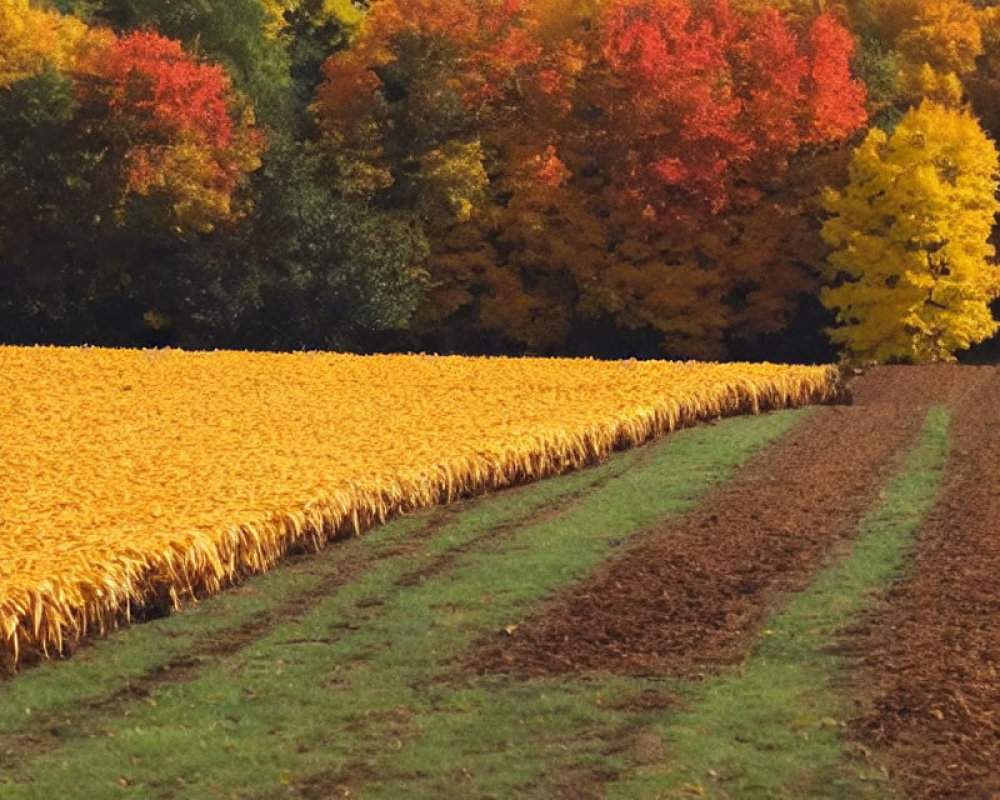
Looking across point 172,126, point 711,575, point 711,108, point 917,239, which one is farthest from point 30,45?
point 711,575

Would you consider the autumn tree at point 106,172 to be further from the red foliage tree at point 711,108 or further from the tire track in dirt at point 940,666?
the tire track in dirt at point 940,666

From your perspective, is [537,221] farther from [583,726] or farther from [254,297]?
[583,726]

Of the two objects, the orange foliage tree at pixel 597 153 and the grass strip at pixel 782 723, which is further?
the orange foliage tree at pixel 597 153

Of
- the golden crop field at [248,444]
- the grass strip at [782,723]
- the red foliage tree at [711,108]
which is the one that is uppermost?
the red foliage tree at [711,108]

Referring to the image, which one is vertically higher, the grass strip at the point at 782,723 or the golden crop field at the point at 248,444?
the golden crop field at the point at 248,444

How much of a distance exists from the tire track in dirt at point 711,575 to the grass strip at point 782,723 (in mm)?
369

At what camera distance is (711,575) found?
640 inches

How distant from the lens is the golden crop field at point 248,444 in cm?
1448

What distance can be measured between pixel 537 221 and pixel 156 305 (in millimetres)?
12082

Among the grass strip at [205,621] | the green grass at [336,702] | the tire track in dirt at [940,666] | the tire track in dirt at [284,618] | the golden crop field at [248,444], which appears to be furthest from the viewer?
the golden crop field at [248,444]

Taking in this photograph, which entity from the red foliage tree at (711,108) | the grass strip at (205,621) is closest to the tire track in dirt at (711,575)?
the grass strip at (205,621)

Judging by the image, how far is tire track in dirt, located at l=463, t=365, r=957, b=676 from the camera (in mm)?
13312

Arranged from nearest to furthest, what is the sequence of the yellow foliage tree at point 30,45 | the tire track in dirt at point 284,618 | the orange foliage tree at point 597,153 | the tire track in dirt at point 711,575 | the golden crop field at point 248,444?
the tire track in dirt at point 284,618 < the tire track in dirt at point 711,575 < the golden crop field at point 248,444 < the orange foliage tree at point 597,153 < the yellow foliage tree at point 30,45

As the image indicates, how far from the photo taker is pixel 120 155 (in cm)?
5444
